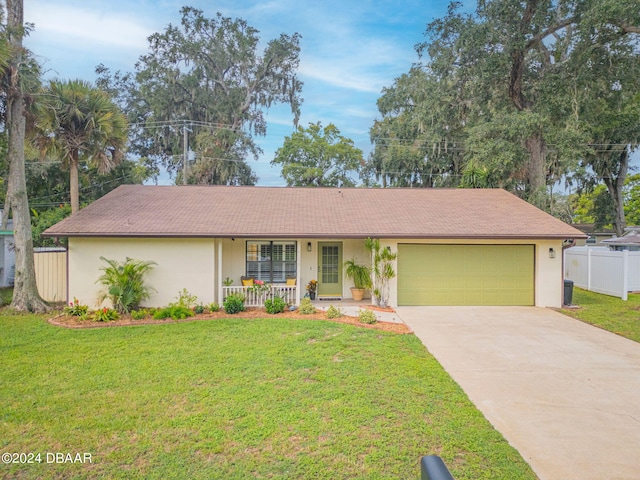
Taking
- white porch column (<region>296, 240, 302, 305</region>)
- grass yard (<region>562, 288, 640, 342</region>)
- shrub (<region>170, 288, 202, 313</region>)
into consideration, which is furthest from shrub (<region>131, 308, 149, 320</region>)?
grass yard (<region>562, 288, 640, 342</region>)

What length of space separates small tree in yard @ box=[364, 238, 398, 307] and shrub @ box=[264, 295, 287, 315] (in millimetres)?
2834

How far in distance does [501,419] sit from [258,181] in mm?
27081

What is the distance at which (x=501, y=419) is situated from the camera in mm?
4199

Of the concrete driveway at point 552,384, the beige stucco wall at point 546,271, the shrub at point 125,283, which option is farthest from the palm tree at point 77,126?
the concrete driveway at point 552,384

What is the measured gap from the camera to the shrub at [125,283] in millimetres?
9383

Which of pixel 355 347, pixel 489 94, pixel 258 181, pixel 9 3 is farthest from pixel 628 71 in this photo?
pixel 258 181

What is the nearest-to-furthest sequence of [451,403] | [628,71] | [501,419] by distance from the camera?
[501,419] < [451,403] < [628,71]

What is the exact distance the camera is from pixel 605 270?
1315 centimetres

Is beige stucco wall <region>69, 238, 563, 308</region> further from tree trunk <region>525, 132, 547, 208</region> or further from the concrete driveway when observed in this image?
tree trunk <region>525, 132, 547, 208</region>

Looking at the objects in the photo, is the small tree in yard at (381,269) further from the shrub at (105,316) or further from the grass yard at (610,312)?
the shrub at (105,316)

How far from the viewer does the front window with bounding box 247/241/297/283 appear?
38.3 feet

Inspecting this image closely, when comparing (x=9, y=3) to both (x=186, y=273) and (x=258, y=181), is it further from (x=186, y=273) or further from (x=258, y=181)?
(x=258, y=181)

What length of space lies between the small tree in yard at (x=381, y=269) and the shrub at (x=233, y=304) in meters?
3.90

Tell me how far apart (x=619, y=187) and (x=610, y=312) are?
20.1m
